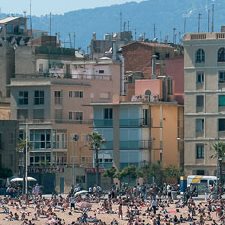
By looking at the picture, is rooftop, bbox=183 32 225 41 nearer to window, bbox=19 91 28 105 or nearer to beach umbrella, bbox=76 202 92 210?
window, bbox=19 91 28 105

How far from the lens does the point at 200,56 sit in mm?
124125

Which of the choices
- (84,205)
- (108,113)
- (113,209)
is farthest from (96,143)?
(84,205)

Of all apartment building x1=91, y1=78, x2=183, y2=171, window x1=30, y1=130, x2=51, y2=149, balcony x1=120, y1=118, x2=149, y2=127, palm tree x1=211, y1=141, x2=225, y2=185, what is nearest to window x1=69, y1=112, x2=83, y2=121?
apartment building x1=91, y1=78, x2=183, y2=171

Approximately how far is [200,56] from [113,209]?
25.9m

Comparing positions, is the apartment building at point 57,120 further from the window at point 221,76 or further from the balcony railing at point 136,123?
the window at point 221,76

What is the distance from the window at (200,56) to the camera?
124 m

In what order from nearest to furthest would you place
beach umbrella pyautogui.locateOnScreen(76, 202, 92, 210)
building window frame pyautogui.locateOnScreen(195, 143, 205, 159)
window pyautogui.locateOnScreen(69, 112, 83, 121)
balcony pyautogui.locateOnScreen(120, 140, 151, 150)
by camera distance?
beach umbrella pyautogui.locateOnScreen(76, 202, 92, 210) → building window frame pyautogui.locateOnScreen(195, 143, 205, 159) → balcony pyautogui.locateOnScreen(120, 140, 151, 150) → window pyautogui.locateOnScreen(69, 112, 83, 121)

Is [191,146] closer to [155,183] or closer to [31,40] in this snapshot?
[155,183]

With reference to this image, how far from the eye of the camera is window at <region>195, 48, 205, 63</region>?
12381 cm

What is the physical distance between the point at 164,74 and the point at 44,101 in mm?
13577

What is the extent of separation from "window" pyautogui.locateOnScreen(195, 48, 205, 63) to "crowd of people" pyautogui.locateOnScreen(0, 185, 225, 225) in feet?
52.9

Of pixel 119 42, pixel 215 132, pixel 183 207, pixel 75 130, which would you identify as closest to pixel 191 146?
pixel 215 132

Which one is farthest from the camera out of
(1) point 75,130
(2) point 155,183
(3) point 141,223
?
(1) point 75,130

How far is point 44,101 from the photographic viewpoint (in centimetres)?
12950
